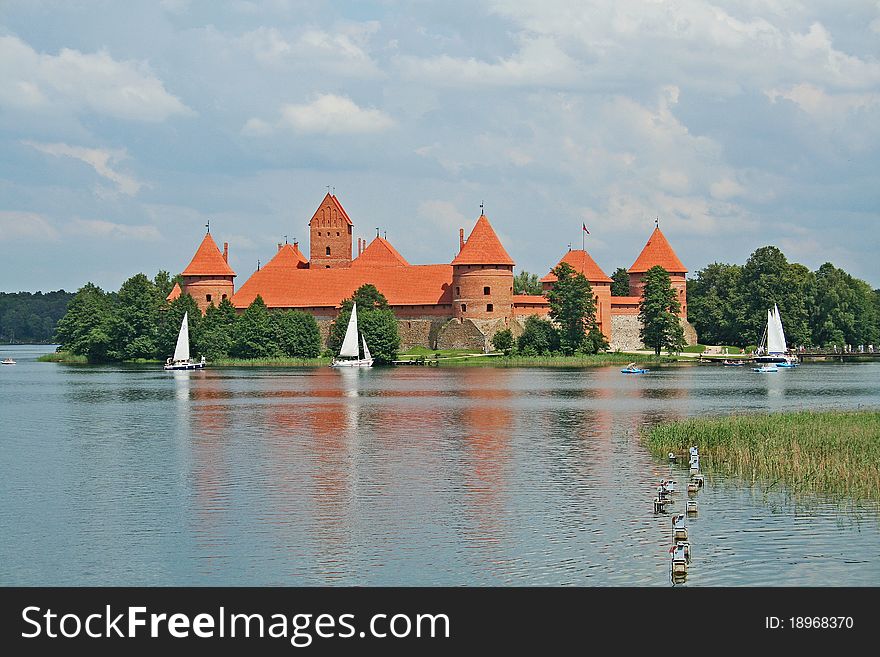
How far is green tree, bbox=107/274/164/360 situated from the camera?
251 feet

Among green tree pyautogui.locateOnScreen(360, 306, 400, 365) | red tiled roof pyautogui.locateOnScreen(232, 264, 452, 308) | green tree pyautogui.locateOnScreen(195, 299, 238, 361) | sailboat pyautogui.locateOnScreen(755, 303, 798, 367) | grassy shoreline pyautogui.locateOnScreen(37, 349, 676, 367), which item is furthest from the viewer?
red tiled roof pyautogui.locateOnScreen(232, 264, 452, 308)

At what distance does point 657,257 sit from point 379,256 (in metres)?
20.7

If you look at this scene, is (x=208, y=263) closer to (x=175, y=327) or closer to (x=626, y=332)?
(x=175, y=327)

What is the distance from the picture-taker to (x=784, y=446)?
71.2ft

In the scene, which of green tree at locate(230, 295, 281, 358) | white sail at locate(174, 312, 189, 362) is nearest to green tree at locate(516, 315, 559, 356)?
green tree at locate(230, 295, 281, 358)

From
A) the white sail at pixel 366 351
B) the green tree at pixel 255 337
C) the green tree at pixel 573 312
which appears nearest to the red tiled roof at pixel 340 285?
the green tree at pixel 255 337

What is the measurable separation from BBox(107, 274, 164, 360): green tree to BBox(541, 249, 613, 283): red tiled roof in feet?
86.7

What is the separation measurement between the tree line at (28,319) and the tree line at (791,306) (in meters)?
117

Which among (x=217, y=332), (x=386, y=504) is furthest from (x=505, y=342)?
(x=386, y=504)

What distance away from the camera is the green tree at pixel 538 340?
7481 cm

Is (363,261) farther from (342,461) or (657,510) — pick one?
(657,510)

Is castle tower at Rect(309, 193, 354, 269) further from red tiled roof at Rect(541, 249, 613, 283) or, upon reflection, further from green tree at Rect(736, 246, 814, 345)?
green tree at Rect(736, 246, 814, 345)

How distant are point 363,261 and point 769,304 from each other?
30618 millimetres
